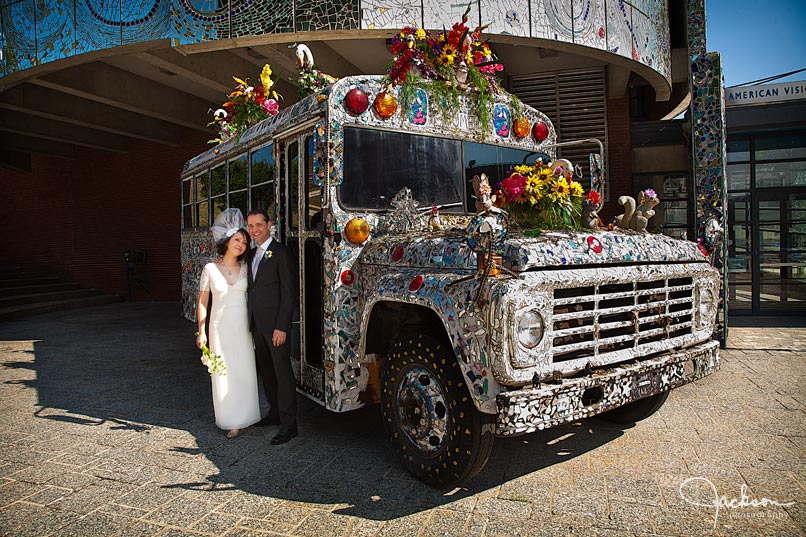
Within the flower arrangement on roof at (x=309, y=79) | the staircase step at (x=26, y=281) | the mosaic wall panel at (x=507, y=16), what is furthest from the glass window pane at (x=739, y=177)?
the staircase step at (x=26, y=281)

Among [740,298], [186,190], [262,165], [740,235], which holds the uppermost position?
[186,190]

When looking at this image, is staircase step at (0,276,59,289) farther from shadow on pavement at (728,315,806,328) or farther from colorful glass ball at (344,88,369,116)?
shadow on pavement at (728,315,806,328)

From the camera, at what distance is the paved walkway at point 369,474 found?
10.7ft

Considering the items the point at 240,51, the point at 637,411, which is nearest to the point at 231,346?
the point at 637,411

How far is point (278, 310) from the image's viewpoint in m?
4.67

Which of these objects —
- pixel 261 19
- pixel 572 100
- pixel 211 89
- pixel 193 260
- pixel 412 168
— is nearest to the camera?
pixel 412 168

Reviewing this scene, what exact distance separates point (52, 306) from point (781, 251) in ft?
57.2

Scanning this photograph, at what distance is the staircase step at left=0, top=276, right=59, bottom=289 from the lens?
1591 cm

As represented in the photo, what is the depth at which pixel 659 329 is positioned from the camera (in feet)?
12.4

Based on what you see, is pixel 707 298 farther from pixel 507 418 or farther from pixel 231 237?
pixel 231 237

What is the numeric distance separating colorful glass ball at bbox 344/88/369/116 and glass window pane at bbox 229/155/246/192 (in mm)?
2138

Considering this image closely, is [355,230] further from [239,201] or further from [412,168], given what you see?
[239,201]

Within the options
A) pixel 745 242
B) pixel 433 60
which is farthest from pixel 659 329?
pixel 745 242

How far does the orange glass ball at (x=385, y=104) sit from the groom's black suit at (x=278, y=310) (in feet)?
4.41
